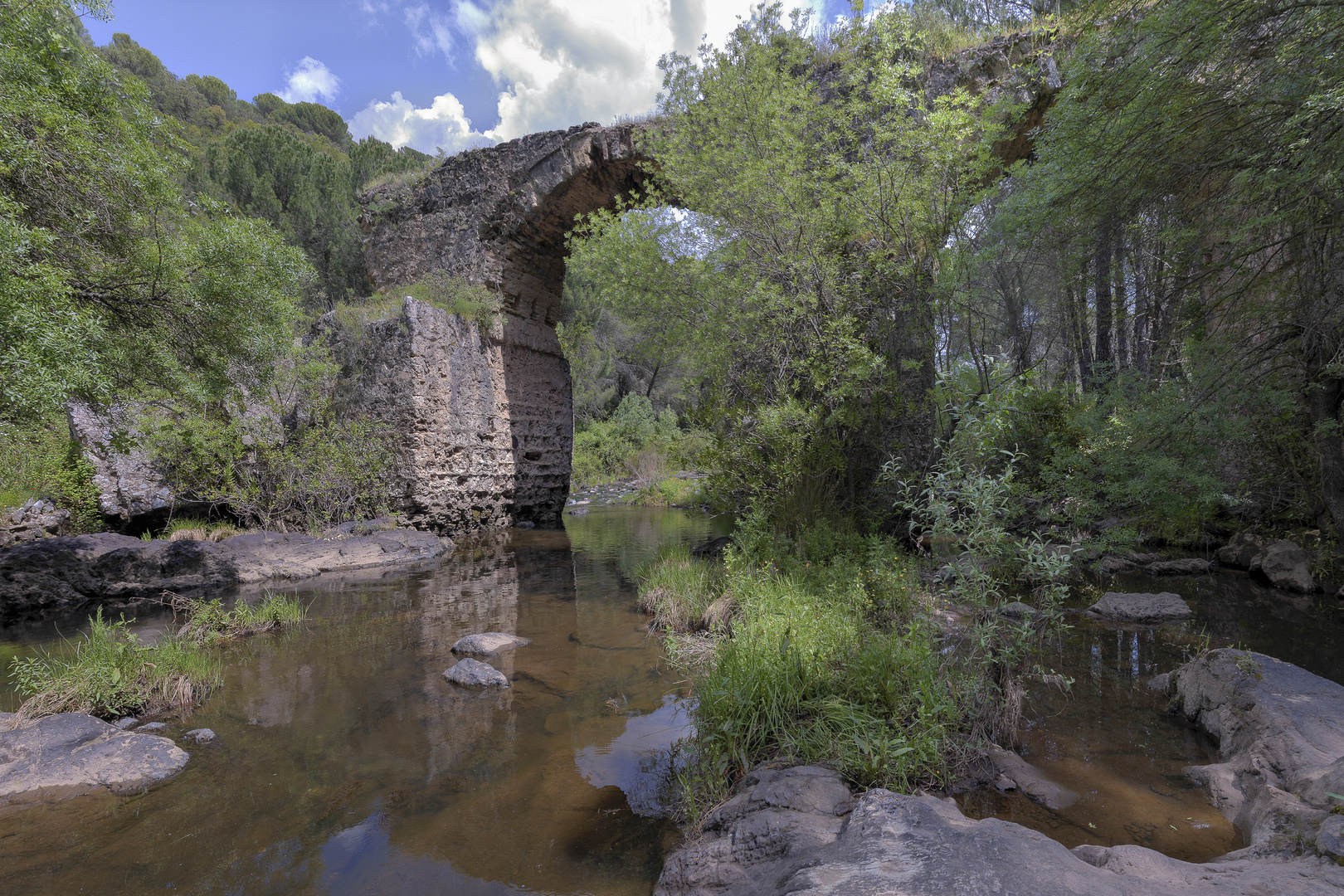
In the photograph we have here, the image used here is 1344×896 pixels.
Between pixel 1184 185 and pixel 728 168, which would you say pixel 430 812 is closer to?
pixel 728 168

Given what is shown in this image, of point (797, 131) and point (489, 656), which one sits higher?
point (797, 131)

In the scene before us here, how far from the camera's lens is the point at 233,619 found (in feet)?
19.7

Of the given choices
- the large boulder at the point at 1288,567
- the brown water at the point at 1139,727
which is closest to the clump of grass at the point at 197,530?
the brown water at the point at 1139,727

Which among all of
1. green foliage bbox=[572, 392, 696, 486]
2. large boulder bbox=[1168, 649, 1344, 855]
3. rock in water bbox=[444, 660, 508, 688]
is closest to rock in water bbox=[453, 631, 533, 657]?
rock in water bbox=[444, 660, 508, 688]

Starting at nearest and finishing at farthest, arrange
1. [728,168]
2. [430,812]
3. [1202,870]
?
[1202,870] < [430,812] < [728,168]

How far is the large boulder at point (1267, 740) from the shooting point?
7.60ft

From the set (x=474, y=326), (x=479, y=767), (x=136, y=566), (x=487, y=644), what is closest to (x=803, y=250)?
(x=487, y=644)

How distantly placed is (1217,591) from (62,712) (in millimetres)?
10637

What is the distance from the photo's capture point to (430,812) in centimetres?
317

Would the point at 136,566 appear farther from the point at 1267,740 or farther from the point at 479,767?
the point at 1267,740

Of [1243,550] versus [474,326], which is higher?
[474,326]

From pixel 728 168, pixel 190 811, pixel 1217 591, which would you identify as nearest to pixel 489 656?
pixel 190 811

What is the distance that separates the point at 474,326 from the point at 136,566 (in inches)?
262

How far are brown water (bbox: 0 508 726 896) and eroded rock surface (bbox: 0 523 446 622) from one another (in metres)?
1.02
